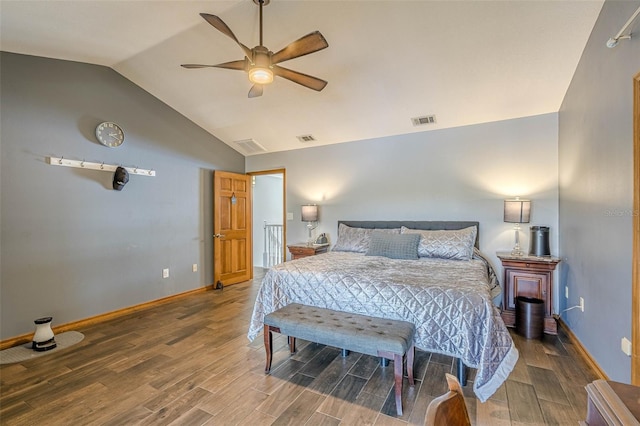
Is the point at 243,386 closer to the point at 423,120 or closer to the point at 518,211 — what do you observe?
the point at 518,211

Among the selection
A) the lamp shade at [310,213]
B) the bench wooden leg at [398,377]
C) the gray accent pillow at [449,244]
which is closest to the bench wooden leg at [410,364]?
the bench wooden leg at [398,377]

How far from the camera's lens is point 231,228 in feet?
17.2

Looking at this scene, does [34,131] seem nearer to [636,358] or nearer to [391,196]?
[391,196]

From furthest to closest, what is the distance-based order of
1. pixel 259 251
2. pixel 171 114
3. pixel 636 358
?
pixel 259 251
pixel 171 114
pixel 636 358

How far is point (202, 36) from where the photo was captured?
2924 millimetres

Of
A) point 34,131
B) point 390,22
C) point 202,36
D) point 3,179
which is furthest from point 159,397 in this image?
point 390,22

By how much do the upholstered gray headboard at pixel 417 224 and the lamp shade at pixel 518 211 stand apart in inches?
17.3

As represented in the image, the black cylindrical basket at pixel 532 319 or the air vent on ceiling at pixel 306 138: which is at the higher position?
the air vent on ceiling at pixel 306 138

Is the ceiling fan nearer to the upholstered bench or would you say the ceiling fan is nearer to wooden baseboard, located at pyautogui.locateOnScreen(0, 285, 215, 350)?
the upholstered bench

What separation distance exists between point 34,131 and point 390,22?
3.78m

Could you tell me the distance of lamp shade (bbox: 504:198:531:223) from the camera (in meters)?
3.37

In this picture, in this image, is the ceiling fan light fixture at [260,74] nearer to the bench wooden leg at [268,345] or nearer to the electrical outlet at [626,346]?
the bench wooden leg at [268,345]

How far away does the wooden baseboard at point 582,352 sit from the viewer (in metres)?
2.20

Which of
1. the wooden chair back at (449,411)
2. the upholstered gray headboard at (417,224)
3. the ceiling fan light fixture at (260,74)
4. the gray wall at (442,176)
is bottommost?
the wooden chair back at (449,411)
